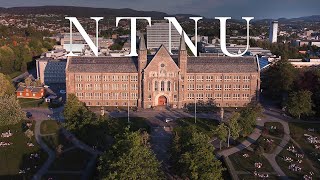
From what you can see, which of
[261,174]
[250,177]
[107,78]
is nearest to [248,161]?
[261,174]

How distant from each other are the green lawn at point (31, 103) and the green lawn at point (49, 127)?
14478mm

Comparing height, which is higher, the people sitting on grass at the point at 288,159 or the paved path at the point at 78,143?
the paved path at the point at 78,143

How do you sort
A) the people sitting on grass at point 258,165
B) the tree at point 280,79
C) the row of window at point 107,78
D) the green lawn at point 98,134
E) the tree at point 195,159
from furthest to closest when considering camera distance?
the tree at point 280,79 → the row of window at point 107,78 → the green lawn at point 98,134 → the people sitting on grass at point 258,165 → the tree at point 195,159

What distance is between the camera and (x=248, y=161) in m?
60.9

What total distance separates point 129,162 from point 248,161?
80.5 feet

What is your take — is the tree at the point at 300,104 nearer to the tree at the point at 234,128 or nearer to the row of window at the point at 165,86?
the tree at the point at 234,128

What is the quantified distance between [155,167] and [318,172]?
26.3m

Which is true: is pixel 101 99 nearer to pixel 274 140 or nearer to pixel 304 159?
pixel 274 140

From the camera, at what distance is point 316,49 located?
19075 cm

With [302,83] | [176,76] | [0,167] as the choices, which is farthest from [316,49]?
[0,167]

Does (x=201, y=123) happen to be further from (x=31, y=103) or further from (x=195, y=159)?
(x=31, y=103)

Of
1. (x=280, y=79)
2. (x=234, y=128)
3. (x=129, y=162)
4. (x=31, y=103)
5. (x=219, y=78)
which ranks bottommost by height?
(x=234, y=128)

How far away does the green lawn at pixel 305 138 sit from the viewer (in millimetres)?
62347

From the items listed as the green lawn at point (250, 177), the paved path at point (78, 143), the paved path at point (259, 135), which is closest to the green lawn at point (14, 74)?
the paved path at point (78, 143)
